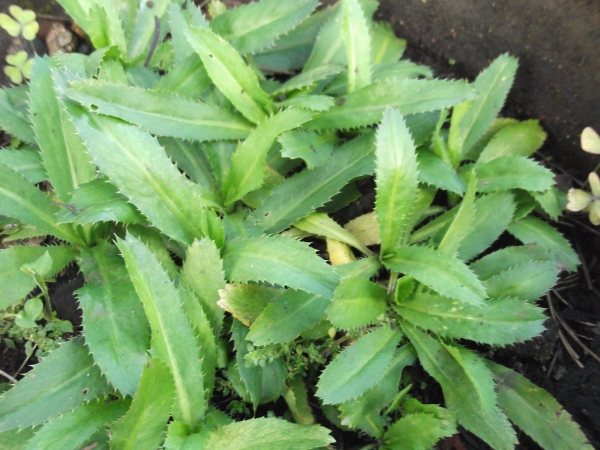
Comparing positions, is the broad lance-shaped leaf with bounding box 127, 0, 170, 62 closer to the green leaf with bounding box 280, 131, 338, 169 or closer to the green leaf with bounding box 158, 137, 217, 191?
the green leaf with bounding box 158, 137, 217, 191

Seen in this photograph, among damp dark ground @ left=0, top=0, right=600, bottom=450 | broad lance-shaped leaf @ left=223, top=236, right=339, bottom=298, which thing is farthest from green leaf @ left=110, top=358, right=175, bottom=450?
damp dark ground @ left=0, top=0, right=600, bottom=450

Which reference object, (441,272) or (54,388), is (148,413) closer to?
(54,388)

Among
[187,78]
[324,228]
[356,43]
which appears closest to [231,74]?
[187,78]

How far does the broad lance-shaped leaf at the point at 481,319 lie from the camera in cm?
117

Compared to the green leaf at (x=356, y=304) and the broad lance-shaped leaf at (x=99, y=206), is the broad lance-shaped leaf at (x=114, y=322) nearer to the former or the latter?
the broad lance-shaped leaf at (x=99, y=206)

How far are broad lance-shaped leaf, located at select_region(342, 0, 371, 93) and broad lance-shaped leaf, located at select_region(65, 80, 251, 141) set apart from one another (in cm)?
36

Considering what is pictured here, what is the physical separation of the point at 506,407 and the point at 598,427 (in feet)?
0.82

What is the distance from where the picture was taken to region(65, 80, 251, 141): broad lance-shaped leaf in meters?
1.22

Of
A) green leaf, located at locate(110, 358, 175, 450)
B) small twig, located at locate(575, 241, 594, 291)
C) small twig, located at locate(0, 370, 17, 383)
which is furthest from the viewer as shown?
small twig, located at locate(575, 241, 594, 291)

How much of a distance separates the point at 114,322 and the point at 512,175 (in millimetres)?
1186

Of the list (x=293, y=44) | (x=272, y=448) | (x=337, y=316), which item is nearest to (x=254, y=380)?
(x=272, y=448)

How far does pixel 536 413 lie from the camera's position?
123 centimetres

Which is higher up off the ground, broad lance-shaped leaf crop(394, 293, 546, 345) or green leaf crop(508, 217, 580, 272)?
green leaf crop(508, 217, 580, 272)

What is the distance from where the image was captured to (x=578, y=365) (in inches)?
53.2
